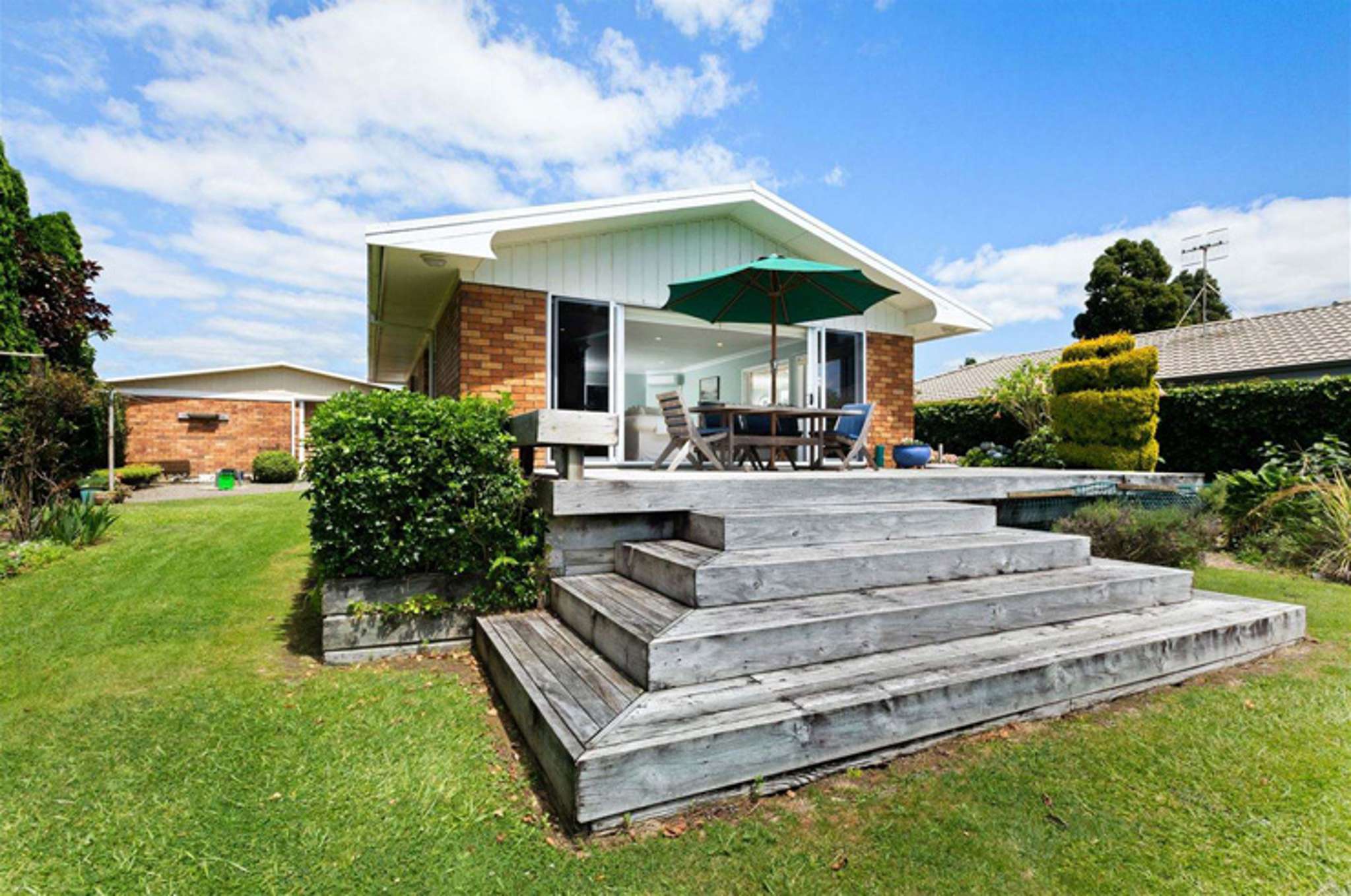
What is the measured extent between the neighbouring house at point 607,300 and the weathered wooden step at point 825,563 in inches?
48.7

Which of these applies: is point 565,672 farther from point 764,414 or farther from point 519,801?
point 764,414

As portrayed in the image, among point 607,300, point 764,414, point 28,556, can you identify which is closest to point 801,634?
point 764,414

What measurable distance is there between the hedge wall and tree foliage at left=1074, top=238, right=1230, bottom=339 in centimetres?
1909

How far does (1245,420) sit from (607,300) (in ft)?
32.9

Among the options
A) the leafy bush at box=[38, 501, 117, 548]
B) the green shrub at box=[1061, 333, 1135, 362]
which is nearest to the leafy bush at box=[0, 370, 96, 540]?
the leafy bush at box=[38, 501, 117, 548]

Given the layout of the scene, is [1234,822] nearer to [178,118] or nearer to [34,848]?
[34,848]

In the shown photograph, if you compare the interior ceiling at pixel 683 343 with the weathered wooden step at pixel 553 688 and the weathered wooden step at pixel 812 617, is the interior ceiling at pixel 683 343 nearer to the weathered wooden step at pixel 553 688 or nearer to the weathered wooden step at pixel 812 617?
the weathered wooden step at pixel 812 617

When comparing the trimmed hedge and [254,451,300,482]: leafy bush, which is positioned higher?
the trimmed hedge

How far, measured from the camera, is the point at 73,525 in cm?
653

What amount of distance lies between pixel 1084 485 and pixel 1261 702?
11.2 ft

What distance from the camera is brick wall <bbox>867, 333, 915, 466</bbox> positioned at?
29.1 ft

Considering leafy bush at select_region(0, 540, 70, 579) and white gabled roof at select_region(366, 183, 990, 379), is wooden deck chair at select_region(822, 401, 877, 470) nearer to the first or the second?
white gabled roof at select_region(366, 183, 990, 379)

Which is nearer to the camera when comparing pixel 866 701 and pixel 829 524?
pixel 866 701

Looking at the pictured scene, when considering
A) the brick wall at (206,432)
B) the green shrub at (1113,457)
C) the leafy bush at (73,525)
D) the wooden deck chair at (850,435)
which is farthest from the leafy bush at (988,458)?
the brick wall at (206,432)
